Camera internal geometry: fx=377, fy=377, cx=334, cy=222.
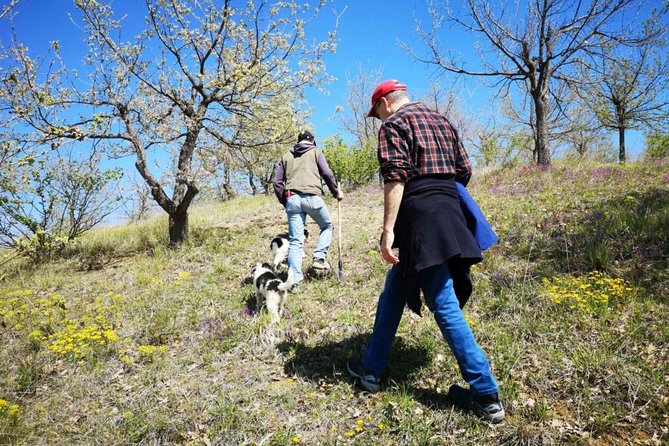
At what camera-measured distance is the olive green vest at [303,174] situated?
18.7 ft

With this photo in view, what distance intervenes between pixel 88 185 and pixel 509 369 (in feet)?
33.8

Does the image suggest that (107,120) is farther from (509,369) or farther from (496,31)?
(496,31)

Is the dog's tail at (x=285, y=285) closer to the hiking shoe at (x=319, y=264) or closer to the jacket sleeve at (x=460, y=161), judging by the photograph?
the hiking shoe at (x=319, y=264)

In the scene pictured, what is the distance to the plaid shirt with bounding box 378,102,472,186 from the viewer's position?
2777 mm

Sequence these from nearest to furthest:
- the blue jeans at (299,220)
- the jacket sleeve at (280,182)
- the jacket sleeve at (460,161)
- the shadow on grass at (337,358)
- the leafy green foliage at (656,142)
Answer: the jacket sleeve at (460,161) → the shadow on grass at (337,358) → the blue jeans at (299,220) → the jacket sleeve at (280,182) → the leafy green foliage at (656,142)

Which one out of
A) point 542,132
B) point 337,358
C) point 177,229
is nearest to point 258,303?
point 337,358

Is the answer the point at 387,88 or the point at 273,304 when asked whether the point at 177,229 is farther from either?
the point at 387,88

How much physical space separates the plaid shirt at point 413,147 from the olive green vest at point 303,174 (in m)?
2.90

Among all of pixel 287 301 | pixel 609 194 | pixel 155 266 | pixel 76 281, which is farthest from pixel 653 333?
pixel 76 281

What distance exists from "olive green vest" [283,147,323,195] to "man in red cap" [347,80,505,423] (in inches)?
112

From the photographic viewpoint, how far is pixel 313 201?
18.8 ft

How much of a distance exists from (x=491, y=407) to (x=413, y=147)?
6.67 feet

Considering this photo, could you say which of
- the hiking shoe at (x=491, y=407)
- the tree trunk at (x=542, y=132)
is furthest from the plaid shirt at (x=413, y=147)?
the tree trunk at (x=542, y=132)

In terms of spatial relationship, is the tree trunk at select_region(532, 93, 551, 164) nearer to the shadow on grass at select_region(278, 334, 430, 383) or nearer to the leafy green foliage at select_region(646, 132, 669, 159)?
the shadow on grass at select_region(278, 334, 430, 383)
